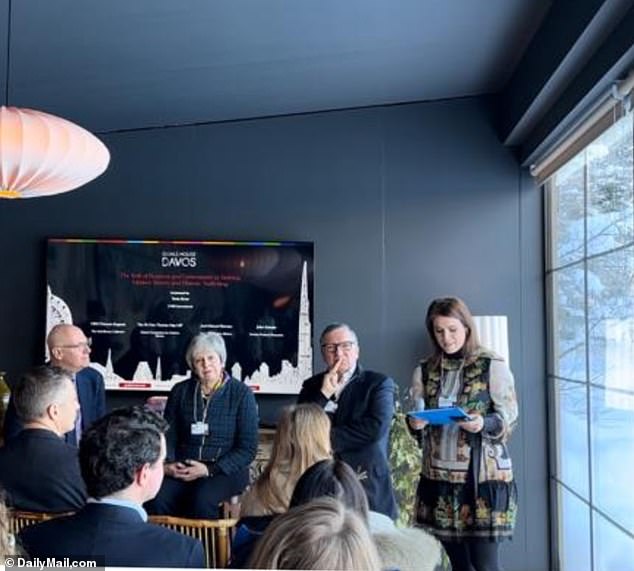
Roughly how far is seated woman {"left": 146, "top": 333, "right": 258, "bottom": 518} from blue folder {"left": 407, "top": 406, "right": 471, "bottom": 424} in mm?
706

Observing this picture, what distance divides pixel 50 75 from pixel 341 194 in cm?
179

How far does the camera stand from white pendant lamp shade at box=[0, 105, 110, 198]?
2.62m

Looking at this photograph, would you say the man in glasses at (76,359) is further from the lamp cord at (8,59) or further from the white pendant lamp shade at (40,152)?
the lamp cord at (8,59)

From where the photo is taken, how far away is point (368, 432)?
3027mm

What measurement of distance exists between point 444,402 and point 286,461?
1.03 metres

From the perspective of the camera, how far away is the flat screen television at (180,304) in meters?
4.58

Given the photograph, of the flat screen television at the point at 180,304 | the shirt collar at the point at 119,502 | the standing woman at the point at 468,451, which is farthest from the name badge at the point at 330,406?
the shirt collar at the point at 119,502

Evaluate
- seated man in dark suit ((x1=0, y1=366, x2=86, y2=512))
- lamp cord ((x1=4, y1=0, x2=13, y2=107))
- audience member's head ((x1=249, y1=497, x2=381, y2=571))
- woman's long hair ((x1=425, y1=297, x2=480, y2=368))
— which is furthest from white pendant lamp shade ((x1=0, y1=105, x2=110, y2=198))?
audience member's head ((x1=249, y1=497, x2=381, y2=571))

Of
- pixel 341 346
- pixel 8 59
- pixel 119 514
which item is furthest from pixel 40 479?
pixel 8 59

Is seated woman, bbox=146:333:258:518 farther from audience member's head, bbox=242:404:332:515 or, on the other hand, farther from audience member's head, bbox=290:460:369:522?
audience member's head, bbox=290:460:369:522

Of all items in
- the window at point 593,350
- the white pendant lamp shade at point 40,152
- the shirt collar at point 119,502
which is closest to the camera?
the shirt collar at point 119,502

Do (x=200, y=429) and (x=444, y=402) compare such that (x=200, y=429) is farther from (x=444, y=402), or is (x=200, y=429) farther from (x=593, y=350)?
(x=593, y=350)

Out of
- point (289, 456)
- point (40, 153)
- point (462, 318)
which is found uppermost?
point (40, 153)

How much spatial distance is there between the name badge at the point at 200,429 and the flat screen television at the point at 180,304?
134cm
